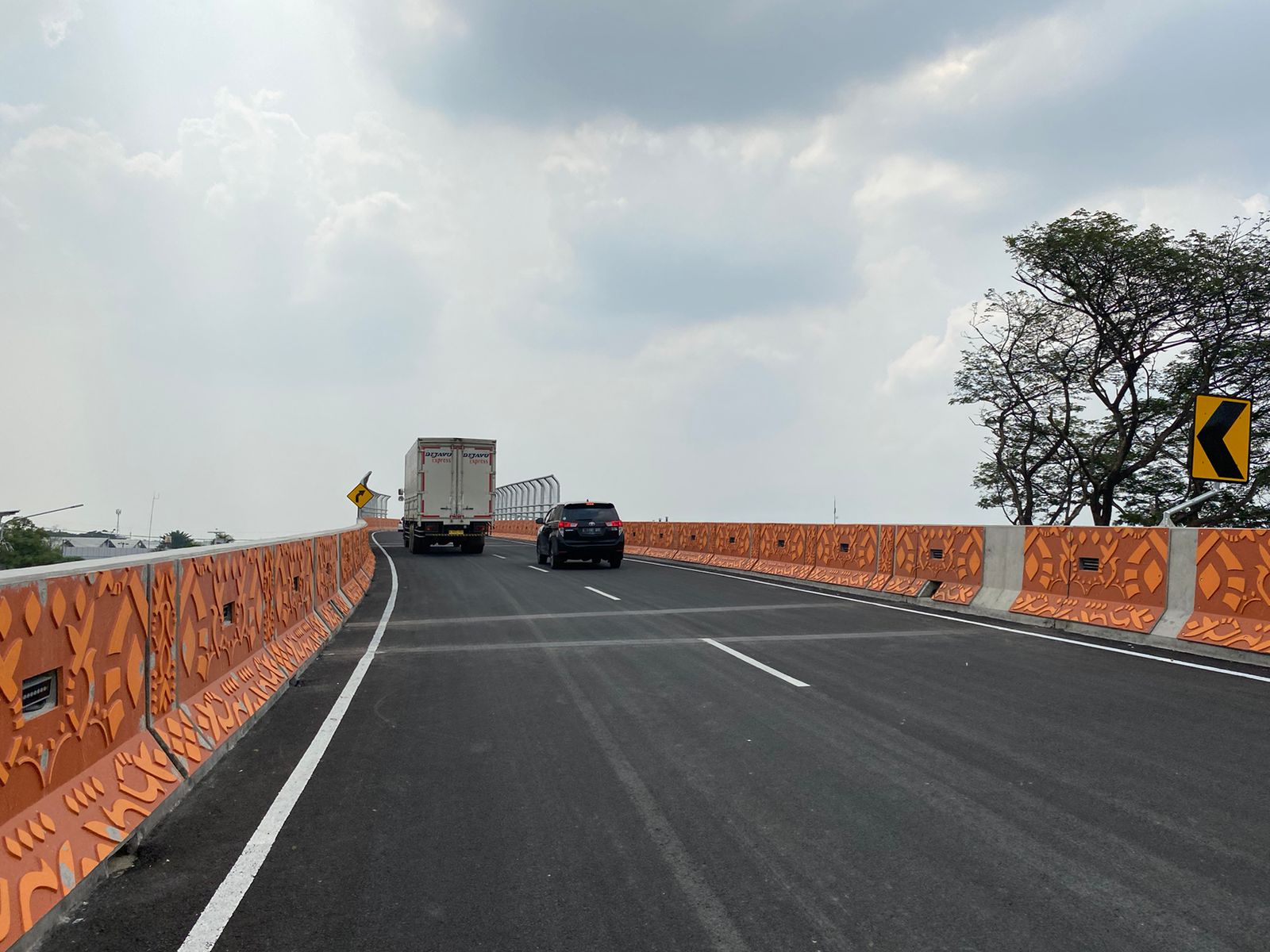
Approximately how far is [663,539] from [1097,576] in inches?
774

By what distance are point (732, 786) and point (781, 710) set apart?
1869 mm

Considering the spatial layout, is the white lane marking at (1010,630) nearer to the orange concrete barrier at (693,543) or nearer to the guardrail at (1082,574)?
the guardrail at (1082,574)

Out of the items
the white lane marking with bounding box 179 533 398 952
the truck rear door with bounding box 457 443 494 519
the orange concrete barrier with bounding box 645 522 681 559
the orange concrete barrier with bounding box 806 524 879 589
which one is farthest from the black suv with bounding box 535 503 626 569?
the white lane marking with bounding box 179 533 398 952

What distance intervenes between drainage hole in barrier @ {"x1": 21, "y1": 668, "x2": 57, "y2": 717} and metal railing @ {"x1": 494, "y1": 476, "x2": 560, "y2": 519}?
102 ft

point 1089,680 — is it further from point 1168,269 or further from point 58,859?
point 1168,269

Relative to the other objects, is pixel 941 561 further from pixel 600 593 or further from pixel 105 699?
pixel 105 699

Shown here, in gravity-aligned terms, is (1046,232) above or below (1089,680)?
above

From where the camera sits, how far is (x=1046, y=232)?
3159 centimetres

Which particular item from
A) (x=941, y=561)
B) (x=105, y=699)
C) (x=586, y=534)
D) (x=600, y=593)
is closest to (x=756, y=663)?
(x=105, y=699)

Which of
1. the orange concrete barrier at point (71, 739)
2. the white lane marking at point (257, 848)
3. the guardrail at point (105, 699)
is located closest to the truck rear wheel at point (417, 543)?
the guardrail at point (105, 699)

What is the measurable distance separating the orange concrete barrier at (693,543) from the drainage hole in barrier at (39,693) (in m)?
21.8

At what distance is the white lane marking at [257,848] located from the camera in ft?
10.6

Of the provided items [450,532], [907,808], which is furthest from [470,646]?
[450,532]

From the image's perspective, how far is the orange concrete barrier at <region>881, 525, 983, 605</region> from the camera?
13.6 metres
